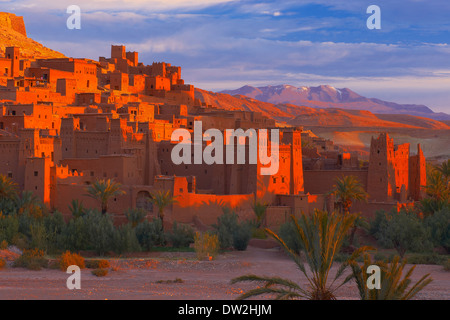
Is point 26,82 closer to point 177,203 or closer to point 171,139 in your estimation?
point 171,139

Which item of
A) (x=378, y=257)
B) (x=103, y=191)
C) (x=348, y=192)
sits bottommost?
(x=378, y=257)

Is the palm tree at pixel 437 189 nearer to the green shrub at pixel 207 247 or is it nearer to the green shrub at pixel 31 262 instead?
the green shrub at pixel 207 247

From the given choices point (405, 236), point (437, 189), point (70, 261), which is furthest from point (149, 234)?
point (437, 189)

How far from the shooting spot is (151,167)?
39.0m

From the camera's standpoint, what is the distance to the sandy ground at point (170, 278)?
19375 millimetres

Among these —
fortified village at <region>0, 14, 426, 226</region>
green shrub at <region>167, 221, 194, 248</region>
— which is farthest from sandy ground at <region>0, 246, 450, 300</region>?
fortified village at <region>0, 14, 426, 226</region>

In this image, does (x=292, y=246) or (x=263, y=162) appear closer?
(x=292, y=246)

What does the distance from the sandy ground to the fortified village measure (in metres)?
5.59

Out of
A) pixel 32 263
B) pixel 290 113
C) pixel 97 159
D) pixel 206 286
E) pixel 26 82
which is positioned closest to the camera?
pixel 206 286

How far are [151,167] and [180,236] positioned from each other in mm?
8397

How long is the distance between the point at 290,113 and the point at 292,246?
386ft

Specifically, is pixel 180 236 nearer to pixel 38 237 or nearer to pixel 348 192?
pixel 38 237

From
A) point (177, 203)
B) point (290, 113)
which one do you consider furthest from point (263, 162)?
point (290, 113)

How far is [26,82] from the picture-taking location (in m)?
49.8
